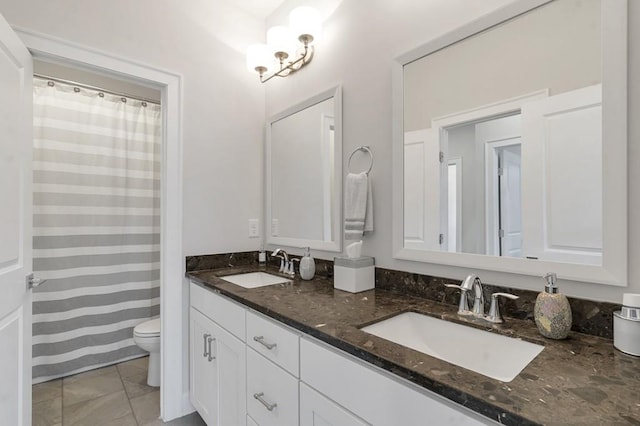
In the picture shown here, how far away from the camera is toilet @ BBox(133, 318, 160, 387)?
214 cm

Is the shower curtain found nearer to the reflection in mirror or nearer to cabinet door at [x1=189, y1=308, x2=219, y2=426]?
cabinet door at [x1=189, y1=308, x2=219, y2=426]

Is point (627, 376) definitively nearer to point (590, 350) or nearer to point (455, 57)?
point (590, 350)

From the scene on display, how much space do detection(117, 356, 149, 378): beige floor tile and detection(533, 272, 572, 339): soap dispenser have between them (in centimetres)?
264

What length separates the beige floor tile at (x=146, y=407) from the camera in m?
1.86

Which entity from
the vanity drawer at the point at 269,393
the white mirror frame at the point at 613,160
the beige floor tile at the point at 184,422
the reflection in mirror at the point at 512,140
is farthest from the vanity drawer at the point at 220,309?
the white mirror frame at the point at 613,160

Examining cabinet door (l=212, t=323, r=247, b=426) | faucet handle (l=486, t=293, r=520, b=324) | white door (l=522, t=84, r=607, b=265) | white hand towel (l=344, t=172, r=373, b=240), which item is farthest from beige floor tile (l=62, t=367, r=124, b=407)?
white door (l=522, t=84, r=607, b=265)

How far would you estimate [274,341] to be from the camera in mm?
1125

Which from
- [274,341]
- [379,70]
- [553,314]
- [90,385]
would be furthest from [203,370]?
[379,70]

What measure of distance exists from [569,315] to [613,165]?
1.40 ft

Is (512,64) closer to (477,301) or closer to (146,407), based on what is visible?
(477,301)

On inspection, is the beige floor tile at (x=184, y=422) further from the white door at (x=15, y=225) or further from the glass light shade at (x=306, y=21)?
the glass light shade at (x=306, y=21)

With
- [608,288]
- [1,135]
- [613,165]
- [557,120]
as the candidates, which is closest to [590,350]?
[608,288]

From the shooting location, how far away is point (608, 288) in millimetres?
889

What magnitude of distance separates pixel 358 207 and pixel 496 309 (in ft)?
2.34
